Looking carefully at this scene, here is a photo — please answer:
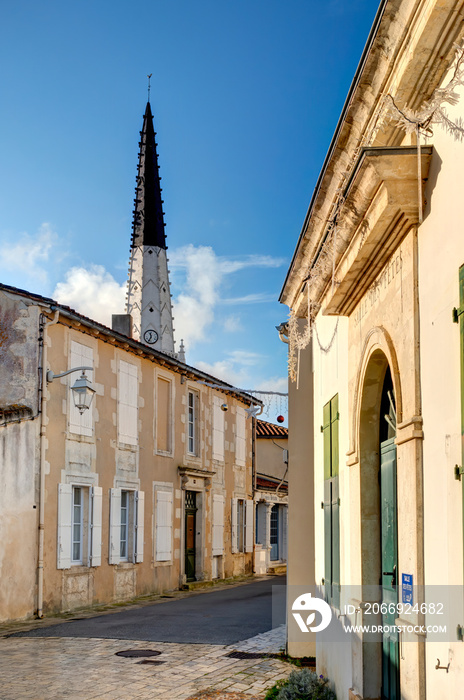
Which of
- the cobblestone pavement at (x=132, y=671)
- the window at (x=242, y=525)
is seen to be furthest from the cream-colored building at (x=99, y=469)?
the cobblestone pavement at (x=132, y=671)

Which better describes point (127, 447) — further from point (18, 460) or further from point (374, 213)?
point (374, 213)

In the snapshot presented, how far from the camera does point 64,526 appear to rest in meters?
15.8

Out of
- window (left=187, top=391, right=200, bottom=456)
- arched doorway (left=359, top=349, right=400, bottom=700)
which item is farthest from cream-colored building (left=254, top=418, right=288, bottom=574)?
arched doorway (left=359, top=349, right=400, bottom=700)

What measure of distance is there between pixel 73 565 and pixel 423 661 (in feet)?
41.6

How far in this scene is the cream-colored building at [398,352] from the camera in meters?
3.84

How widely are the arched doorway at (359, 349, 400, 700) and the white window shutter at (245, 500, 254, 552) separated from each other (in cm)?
2099

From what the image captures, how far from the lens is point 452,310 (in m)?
3.80

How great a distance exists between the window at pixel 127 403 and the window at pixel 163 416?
1528 millimetres

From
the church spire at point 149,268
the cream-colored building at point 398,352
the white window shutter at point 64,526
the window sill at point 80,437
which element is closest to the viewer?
the cream-colored building at point 398,352

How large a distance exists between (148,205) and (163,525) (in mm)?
24343

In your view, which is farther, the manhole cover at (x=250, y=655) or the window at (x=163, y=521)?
the window at (x=163, y=521)

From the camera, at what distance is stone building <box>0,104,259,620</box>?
14.7 meters

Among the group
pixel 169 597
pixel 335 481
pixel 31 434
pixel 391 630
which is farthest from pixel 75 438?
pixel 391 630

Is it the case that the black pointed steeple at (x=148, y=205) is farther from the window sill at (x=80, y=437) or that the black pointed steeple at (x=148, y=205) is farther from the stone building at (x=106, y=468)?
the window sill at (x=80, y=437)
